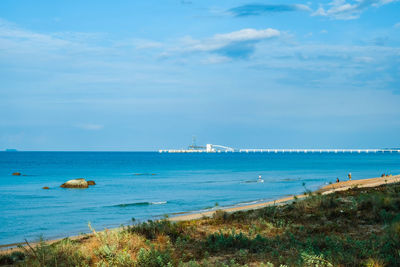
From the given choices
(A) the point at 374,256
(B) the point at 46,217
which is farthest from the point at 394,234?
(B) the point at 46,217

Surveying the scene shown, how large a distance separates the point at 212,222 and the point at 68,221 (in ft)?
48.9

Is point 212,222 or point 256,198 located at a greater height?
point 212,222

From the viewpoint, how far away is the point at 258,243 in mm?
10188

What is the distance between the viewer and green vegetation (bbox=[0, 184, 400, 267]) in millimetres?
8227

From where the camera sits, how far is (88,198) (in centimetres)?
3875

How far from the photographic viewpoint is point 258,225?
12.4 m

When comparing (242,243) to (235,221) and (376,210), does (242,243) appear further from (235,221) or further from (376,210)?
(376,210)

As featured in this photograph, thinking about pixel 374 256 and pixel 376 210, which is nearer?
pixel 374 256

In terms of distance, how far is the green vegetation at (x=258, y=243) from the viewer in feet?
27.0

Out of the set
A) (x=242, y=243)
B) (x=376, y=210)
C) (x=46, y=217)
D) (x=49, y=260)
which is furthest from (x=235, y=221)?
(x=46, y=217)

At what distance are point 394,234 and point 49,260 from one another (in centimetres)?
790

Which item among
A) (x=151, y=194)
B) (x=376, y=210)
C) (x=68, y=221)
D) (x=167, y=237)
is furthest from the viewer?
(x=151, y=194)

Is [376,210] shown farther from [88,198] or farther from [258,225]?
[88,198]

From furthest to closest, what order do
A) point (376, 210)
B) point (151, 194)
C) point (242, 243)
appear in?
point (151, 194) < point (376, 210) < point (242, 243)
